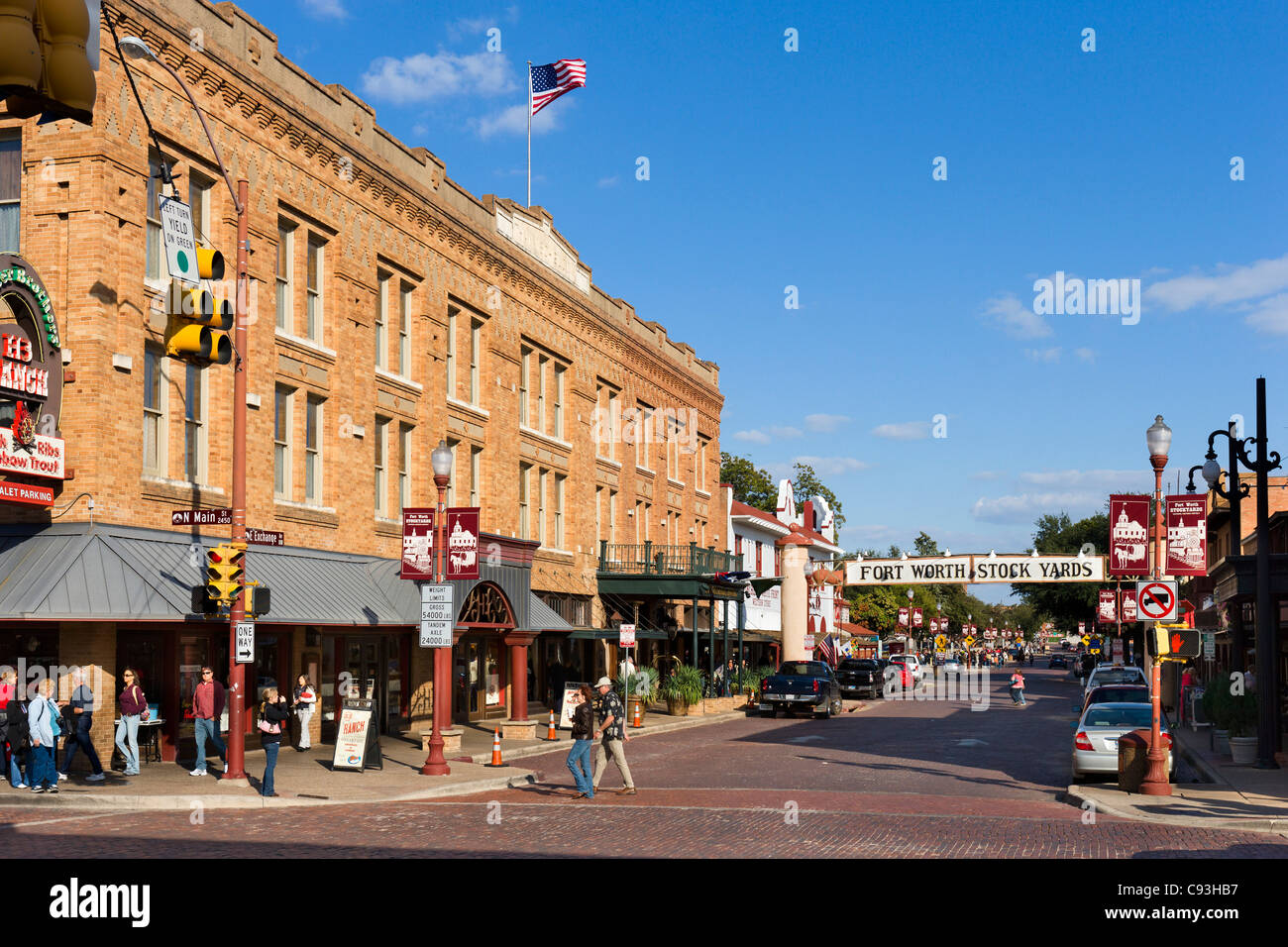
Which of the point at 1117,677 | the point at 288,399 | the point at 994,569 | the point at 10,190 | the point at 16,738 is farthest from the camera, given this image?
the point at 994,569

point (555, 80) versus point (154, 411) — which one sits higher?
point (555, 80)

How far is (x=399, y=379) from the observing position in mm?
31703

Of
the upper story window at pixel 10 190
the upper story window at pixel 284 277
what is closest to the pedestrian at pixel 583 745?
the upper story window at pixel 284 277

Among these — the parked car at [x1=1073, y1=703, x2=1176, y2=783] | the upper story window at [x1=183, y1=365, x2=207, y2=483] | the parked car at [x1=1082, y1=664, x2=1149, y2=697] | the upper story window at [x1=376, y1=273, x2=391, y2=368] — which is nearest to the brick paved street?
the parked car at [x1=1073, y1=703, x2=1176, y2=783]

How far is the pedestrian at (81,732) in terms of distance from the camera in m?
19.6

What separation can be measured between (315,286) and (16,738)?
13224 mm

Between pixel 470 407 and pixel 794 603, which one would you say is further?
pixel 794 603

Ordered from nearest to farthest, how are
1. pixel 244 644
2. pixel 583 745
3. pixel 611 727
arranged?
pixel 244 644
pixel 583 745
pixel 611 727

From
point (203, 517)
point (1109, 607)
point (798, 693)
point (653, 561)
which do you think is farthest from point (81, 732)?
point (1109, 607)

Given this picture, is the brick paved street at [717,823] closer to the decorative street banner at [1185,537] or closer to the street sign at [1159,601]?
the street sign at [1159,601]

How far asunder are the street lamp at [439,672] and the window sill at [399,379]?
6.31 metres

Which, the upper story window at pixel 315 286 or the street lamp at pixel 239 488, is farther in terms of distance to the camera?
the upper story window at pixel 315 286

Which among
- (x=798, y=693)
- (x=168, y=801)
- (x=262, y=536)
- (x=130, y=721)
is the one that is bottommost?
(x=798, y=693)

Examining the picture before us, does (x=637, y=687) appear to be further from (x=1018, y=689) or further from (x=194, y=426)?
(x=1018, y=689)
